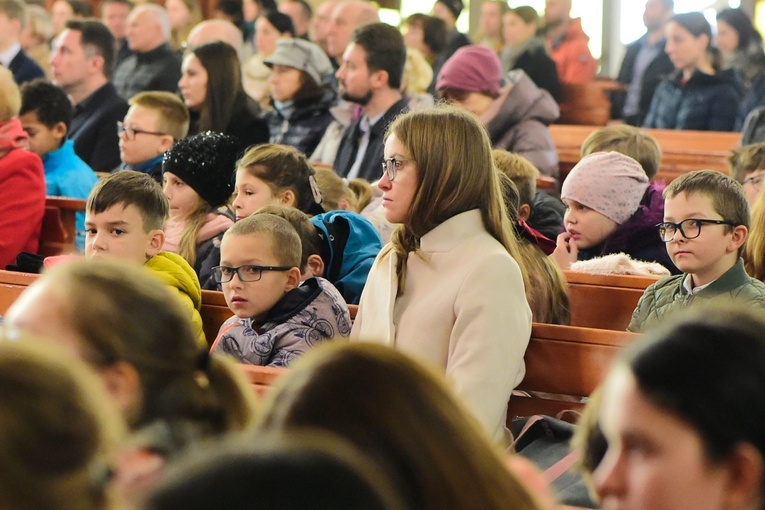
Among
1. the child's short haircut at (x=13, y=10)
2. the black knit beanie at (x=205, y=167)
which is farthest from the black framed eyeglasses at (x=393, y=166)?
the child's short haircut at (x=13, y=10)

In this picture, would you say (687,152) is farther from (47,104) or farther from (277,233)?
(277,233)

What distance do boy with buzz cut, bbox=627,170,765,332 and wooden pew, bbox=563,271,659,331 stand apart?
35 centimetres

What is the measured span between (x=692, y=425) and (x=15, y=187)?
4.53 meters

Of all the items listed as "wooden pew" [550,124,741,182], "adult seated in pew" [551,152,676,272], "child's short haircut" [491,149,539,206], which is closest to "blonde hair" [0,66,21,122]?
"child's short haircut" [491,149,539,206]

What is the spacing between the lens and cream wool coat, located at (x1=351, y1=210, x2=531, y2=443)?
340 cm

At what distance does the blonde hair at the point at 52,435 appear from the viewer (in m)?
1.15

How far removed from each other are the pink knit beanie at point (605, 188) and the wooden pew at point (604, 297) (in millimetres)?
632

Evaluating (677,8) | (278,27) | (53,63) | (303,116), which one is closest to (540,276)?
(303,116)

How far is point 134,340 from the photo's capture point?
1.79 metres

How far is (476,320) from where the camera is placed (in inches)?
135

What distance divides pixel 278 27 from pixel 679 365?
893 centimetres

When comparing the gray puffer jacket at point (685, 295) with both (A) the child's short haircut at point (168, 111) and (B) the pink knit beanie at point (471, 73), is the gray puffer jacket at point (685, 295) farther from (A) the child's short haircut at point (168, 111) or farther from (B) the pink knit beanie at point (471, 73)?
(B) the pink knit beanie at point (471, 73)

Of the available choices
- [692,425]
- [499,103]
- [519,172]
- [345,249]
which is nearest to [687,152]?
[499,103]

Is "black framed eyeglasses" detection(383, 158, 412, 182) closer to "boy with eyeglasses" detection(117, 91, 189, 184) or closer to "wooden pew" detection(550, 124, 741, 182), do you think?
"boy with eyeglasses" detection(117, 91, 189, 184)
